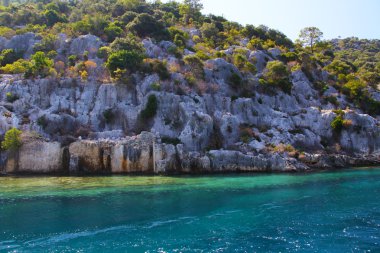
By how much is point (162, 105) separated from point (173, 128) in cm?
437

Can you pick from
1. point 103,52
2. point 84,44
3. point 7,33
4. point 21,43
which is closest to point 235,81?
point 103,52

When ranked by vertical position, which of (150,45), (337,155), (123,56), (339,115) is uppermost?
(150,45)

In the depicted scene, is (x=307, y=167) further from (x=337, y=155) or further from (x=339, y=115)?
(x=339, y=115)

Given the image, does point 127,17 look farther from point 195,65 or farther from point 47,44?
point 195,65

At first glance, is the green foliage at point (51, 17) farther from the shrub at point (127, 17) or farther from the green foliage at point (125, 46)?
the green foliage at point (125, 46)

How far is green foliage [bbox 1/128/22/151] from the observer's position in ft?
145

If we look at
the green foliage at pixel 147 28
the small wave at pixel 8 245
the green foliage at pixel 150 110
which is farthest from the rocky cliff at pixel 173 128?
the small wave at pixel 8 245

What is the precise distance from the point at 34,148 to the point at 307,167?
3670 cm

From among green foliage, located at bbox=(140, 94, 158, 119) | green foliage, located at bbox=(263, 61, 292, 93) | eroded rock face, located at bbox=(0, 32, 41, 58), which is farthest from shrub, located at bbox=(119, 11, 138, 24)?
green foliage, located at bbox=(140, 94, 158, 119)

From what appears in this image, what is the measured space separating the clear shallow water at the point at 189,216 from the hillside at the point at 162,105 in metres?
8.22

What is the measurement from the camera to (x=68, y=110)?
5328cm

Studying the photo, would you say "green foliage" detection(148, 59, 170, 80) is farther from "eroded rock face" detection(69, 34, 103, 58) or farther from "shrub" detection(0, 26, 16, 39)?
"shrub" detection(0, 26, 16, 39)

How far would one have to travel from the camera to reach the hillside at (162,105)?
153ft

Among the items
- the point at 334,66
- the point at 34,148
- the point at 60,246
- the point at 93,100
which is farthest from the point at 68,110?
the point at 334,66
